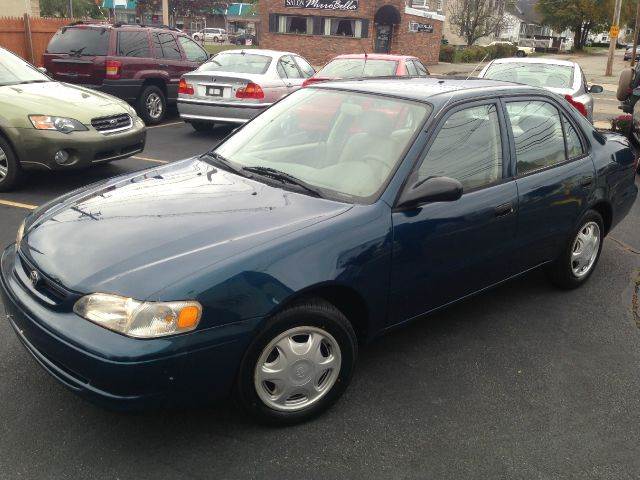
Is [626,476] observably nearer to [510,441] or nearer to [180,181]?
[510,441]

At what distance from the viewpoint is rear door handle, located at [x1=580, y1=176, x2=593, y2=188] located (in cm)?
430

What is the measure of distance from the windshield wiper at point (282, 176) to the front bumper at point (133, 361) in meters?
0.96

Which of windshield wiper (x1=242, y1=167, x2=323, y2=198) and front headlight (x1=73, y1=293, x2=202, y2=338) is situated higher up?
windshield wiper (x1=242, y1=167, x2=323, y2=198)

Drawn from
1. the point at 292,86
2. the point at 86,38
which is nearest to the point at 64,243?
the point at 292,86

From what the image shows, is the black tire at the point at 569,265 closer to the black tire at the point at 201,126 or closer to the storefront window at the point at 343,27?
the black tire at the point at 201,126

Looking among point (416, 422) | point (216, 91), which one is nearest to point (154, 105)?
point (216, 91)

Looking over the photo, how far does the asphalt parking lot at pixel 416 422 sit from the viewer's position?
2.69 m

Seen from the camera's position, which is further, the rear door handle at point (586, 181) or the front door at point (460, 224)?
the rear door handle at point (586, 181)

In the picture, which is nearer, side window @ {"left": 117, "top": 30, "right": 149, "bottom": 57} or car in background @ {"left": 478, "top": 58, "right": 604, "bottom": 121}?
car in background @ {"left": 478, "top": 58, "right": 604, "bottom": 121}

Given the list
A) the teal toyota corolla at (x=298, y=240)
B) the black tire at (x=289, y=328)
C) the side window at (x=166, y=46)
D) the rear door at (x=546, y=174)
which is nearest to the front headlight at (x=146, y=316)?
the teal toyota corolla at (x=298, y=240)

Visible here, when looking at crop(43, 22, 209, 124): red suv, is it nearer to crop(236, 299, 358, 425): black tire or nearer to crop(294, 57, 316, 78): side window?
crop(294, 57, 316, 78): side window

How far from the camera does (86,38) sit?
37.2 ft

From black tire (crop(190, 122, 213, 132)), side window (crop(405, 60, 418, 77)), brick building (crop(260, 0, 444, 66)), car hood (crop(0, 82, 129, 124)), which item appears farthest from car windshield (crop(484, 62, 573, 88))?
brick building (crop(260, 0, 444, 66))

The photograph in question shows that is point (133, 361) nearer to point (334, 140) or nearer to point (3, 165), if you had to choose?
point (334, 140)
